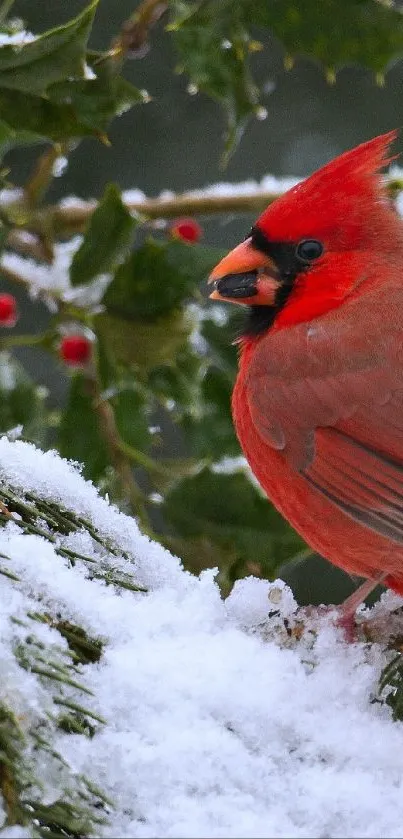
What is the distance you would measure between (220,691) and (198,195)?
169 centimetres

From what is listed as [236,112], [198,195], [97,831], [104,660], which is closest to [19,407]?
[198,195]

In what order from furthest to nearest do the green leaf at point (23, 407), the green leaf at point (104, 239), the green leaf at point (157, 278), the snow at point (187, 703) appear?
the green leaf at point (23, 407)
the green leaf at point (157, 278)
the green leaf at point (104, 239)
the snow at point (187, 703)

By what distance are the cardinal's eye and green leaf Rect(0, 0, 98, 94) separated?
1.65 ft

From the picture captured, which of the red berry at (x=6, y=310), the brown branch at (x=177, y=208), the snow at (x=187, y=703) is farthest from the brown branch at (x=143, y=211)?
the snow at (x=187, y=703)

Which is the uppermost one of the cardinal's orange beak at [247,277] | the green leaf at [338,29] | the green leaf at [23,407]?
the green leaf at [338,29]

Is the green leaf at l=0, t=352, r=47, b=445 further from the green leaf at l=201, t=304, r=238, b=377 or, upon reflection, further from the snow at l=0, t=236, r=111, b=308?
the green leaf at l=201, t=304, r=238, b=377

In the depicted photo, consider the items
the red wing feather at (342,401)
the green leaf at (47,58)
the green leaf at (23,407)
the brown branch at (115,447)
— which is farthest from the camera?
the green leaf at (23,407)

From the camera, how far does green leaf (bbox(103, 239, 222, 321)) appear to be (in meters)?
2.36

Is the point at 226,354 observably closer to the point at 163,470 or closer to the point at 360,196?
the point at 163,470

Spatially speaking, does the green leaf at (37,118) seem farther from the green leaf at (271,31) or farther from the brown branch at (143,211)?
the brown branch at (143,211)

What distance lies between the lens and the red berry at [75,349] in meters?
2.48

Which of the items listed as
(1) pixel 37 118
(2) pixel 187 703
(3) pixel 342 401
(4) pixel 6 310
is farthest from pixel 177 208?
(2) pixel 187 703

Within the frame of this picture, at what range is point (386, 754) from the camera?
1.21 m

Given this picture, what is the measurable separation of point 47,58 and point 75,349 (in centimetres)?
72
